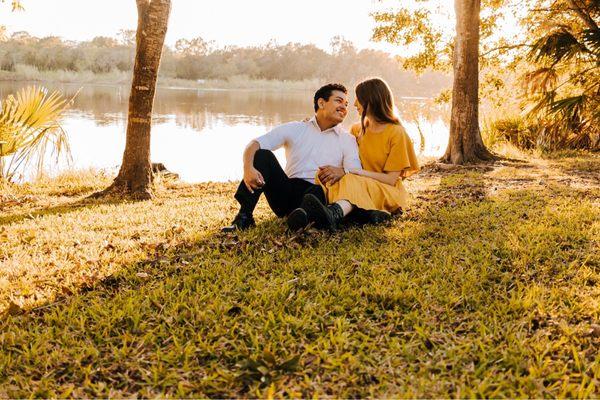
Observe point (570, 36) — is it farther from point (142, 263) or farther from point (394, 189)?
point (142, 263)

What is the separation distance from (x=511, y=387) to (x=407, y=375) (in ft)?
1.50

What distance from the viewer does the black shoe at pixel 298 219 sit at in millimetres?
4117

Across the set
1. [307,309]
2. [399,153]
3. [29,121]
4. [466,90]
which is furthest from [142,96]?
[466,90]

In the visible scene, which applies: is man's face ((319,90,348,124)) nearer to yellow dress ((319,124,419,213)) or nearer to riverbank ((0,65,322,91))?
yellow dress ((319,124,419,213))

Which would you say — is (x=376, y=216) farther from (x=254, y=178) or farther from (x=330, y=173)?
(x=254, y=178)

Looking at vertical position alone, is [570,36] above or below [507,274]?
above

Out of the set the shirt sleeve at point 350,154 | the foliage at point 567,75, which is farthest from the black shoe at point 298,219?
the foliage at point 567,75

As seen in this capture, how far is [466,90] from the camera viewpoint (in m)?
10.0

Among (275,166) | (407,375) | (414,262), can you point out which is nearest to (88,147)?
(275,166)

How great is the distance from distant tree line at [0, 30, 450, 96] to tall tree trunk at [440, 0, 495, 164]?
45.5 m

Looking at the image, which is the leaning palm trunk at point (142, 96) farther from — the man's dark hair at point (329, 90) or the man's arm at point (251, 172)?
the man's dark hair at point (329, 90)

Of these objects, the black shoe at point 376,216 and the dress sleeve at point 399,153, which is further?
the black shoe at point 376,216

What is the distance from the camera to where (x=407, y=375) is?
7.75 ft

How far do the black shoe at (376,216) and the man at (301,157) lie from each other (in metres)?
0.46
